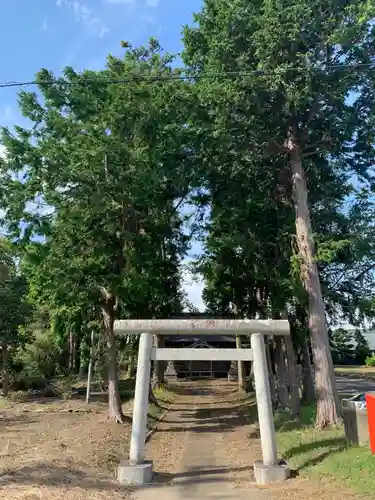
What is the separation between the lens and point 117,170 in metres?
15.6

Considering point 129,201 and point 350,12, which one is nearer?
point 350,12

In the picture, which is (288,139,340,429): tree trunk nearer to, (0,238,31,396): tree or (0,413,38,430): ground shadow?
(0,413,38,430): ground shadow

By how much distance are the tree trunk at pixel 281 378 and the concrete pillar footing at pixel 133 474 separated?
1115cm

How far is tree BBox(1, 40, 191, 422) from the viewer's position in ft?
50.3

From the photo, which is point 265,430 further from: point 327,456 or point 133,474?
point 133,474

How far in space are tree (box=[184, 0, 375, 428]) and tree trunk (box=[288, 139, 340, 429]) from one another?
3 centimetres

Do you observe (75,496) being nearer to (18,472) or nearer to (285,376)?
(18,472)

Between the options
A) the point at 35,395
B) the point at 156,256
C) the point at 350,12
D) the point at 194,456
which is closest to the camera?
the point at 194,456

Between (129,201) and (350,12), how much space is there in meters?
9.03

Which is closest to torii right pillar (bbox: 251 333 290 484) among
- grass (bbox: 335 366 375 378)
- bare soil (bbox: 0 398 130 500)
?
bare soil (bbox: 0 398 130 500)

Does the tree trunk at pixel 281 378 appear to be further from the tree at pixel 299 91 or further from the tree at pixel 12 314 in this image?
the tree at pixel 12 314

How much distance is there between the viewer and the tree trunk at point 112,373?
695 inches

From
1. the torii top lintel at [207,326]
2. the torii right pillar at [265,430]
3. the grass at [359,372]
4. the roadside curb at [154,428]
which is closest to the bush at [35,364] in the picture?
the roadside curb at [154,428]

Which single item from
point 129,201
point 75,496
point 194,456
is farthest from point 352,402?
point 129,201
